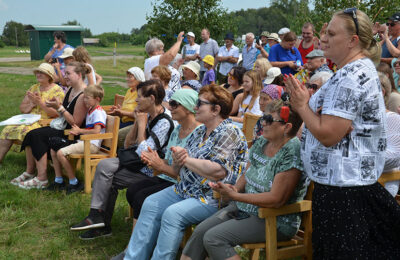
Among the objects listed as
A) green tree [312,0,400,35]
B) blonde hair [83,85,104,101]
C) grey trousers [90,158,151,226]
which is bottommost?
grey trousers [90,158,151,226]

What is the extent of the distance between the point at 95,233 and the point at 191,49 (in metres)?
8.19

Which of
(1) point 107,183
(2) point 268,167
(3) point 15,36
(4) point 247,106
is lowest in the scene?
(3) point 15,36

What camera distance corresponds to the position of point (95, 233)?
14.2 ft

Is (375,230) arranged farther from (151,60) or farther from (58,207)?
(151,60)

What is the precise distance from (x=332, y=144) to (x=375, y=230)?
59 centimetres

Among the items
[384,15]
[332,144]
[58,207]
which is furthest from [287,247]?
[384,15]

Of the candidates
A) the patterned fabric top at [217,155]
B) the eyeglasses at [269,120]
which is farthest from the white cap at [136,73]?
the eyeglasses at [269,120]

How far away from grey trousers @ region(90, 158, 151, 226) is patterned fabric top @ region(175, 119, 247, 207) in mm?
1073

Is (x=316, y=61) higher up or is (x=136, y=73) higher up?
(x=316, y=61)

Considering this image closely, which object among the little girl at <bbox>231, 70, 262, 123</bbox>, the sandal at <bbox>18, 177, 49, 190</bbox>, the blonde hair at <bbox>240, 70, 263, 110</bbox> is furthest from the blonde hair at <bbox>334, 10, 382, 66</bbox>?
the sandal at <bbox>18, 177, 49, 190</bbox>

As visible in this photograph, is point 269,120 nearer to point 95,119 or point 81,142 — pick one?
point 95,119

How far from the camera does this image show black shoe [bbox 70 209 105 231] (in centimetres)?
431

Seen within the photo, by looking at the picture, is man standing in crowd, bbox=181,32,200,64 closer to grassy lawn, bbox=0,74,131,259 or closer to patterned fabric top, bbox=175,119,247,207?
grassy lawn, bbox=0,74,131,259

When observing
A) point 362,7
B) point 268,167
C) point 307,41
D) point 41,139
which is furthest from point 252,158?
point 362,7
